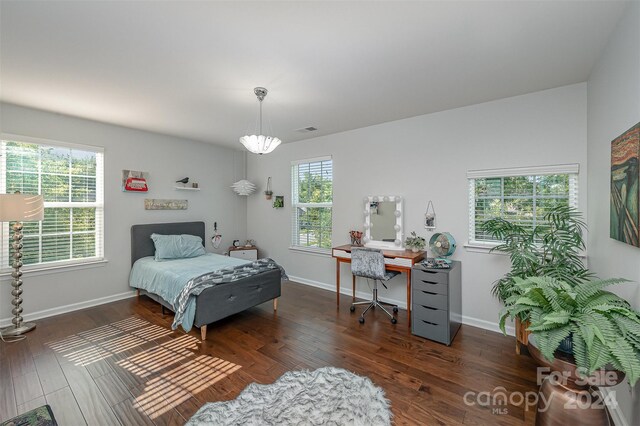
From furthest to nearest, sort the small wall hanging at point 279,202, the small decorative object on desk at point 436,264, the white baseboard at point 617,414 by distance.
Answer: the small wall hanging at point 279,202 → the small decorative object on desk at point 436,264 → the white baseboard at point 617,414

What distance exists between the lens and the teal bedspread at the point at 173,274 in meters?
3.07

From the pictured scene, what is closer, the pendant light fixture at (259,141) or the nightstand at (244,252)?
the pendant light fixture at (259,141)

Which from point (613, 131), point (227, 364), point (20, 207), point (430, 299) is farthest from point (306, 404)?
point (20, 207)

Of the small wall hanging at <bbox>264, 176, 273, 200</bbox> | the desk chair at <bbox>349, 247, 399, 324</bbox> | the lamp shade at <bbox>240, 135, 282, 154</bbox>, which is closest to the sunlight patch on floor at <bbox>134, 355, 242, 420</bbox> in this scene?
the desk chair at <bbox>349, 247, 399, 324</bbox>

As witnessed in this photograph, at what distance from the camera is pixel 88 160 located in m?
3.82

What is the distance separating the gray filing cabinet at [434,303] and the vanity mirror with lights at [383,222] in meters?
0.79

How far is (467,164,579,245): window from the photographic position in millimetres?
2752

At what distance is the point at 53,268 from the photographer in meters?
3.47

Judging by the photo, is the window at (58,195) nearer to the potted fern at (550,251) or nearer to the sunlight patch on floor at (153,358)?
the sunlight patch on floor at (153,358)

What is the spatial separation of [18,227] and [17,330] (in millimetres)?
1145

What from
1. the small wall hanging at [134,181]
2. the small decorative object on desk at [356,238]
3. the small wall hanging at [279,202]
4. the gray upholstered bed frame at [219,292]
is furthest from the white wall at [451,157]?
the small wall hanging at [134,181]

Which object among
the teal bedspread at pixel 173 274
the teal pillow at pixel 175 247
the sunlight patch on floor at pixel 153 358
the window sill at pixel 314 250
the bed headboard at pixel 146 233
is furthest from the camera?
the window sill at pixel 314 250

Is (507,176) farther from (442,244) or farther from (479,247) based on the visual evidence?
(442,244)

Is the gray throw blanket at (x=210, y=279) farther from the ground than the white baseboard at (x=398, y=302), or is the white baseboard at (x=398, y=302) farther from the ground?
the gray throw blanket at (x=210, y=279)
